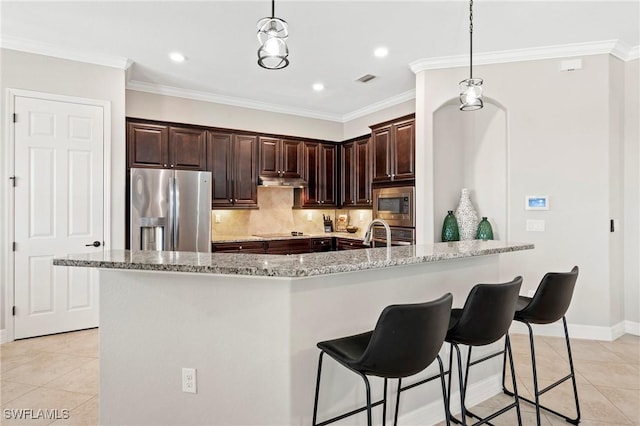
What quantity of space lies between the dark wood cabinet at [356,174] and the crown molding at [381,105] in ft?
1.63

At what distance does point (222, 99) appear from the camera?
518 cm

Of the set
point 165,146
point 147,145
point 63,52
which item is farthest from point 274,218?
point 63,52

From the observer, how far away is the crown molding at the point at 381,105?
5.00 meters

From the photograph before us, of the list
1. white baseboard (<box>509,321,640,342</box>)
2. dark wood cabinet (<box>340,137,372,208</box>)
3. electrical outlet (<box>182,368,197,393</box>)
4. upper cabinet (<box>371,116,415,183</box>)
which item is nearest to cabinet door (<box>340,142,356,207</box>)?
dark wood cabinet (<box>340,137,372,208</box>)

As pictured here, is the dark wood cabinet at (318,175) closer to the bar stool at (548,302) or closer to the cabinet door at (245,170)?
the cabinet door at (245,170)

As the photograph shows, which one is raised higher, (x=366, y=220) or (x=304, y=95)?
(x=304, y=95)

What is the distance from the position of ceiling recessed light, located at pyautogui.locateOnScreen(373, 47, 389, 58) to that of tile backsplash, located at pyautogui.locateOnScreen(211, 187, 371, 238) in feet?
8.60

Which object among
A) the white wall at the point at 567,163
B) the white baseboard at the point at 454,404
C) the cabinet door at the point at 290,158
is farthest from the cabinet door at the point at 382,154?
the white baseboard at the point at 454,404

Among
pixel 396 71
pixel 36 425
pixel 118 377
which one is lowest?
pixel 36 425

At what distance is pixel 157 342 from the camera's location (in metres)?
1.81

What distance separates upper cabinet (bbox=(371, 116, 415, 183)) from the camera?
437 centimetres

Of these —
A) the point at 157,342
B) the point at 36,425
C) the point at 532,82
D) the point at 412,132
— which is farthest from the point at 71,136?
the point at 532,82

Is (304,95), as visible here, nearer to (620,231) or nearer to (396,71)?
(396,71)

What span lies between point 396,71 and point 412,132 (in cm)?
73
